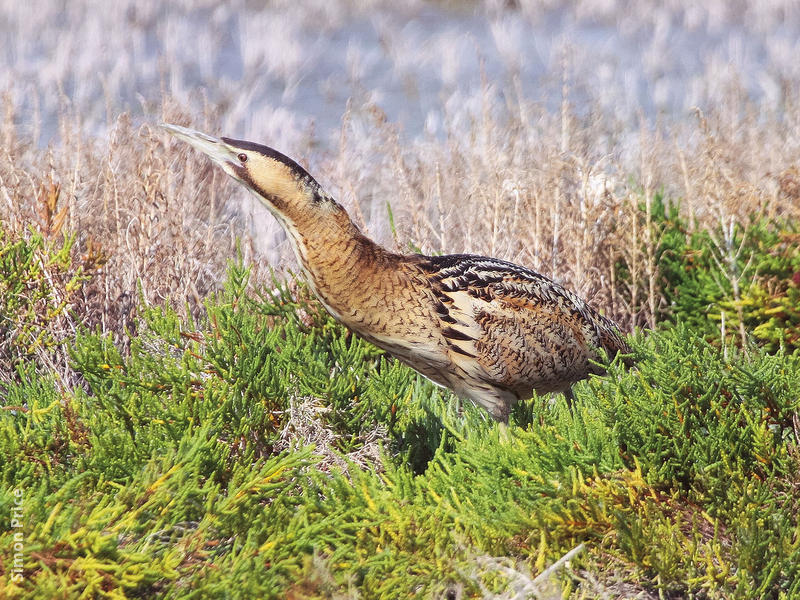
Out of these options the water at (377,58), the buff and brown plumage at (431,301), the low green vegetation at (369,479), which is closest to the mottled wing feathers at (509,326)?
the buff and brown plumage at (431,301)

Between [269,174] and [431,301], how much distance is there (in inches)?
23.4

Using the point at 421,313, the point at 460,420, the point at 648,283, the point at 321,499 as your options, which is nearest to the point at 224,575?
the point at 321,499

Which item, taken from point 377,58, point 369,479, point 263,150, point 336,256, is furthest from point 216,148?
point 377,58

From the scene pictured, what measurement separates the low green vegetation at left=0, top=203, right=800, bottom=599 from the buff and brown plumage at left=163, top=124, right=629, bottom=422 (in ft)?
0.50

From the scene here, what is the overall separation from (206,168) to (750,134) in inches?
125

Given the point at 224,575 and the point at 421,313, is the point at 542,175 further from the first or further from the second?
the point at 224,575

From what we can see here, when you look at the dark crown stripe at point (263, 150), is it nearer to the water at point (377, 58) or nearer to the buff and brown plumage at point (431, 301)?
the buff and brown plumage at point (431, 301)

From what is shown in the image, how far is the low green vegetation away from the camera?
221 centimetres

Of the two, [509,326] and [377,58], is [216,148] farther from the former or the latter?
[377,58]

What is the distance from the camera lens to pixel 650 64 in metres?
9.31

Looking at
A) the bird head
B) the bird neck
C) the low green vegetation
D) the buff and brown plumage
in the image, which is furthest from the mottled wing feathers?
the bird head

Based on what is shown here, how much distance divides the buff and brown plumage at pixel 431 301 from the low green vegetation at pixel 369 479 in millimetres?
151

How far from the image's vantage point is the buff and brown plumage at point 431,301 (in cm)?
287

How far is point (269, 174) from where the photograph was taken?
2830 millimetres
